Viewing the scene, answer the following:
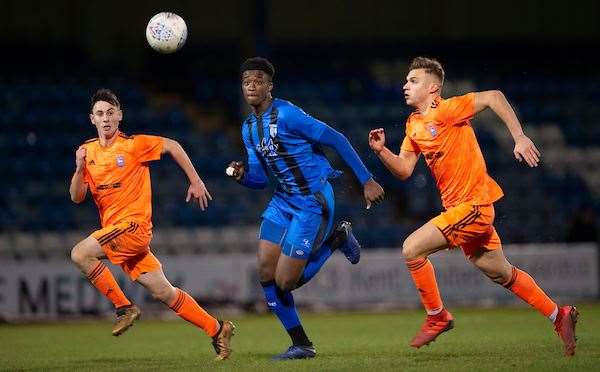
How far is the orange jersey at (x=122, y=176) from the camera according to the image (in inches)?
325

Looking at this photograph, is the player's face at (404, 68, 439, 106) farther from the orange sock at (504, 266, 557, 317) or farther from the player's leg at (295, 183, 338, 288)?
the orange sock at (504, 266, 557, 317)

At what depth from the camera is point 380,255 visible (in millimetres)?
15062

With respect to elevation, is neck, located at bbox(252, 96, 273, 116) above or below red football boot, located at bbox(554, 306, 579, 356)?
above

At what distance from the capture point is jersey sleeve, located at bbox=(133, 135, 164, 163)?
8.27 m

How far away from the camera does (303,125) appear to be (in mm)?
7680

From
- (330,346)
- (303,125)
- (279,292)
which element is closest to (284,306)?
(279,292)

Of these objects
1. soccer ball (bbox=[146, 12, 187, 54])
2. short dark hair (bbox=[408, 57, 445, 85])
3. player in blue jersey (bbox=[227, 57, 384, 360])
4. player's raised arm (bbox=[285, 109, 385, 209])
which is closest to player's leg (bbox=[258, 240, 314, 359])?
player in blue jersey (bbox=[227, 57, 384, 360])

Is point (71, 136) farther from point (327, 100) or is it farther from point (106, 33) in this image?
point (327, 100)

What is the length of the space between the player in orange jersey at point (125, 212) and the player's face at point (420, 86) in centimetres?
A: 170

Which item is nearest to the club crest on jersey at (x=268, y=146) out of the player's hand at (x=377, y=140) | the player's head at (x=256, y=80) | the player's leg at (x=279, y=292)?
the player's head at (x=256, y=80)

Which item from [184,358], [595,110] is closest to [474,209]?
[184,358]

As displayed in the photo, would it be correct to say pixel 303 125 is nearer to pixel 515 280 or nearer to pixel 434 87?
pixel 434 87

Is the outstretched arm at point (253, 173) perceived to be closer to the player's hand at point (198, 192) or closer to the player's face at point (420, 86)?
the player's hand at point (198, 192)

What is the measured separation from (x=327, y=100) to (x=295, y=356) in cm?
1217
